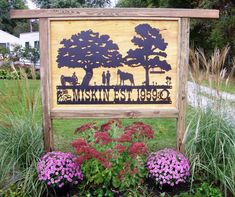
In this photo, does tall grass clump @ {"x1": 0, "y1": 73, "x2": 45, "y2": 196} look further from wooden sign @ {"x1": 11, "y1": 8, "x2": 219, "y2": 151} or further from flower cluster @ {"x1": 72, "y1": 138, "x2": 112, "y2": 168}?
flower cluster @ {"x1": 72, "y1": 138, "x2": 112, "y2": 168}

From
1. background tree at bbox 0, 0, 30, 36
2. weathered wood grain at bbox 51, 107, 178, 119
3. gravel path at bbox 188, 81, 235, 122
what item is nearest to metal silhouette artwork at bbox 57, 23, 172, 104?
weathered wood grain at bbox 51, 107, 178, 119

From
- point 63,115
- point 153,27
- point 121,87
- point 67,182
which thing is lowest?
point 67,182

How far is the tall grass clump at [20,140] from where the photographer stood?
3702 millimetres

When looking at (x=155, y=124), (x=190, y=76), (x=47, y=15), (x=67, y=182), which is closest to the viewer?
(x=67, y=182)

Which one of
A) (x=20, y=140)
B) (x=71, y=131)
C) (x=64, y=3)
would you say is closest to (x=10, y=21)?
(x=64, y=3)

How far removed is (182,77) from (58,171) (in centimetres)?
164

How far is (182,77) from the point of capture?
4.07 m

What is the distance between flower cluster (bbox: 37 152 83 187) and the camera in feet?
11.6

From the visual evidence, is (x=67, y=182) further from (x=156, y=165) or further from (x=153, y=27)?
(x=153, y=27)

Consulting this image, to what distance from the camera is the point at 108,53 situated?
4047mm

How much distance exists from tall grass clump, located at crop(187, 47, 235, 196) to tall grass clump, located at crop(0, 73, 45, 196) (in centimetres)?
159

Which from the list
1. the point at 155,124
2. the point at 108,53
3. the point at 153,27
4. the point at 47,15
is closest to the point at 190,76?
the point at 153,27

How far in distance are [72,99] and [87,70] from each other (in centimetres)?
35

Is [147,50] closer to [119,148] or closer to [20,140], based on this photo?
[119,148]
